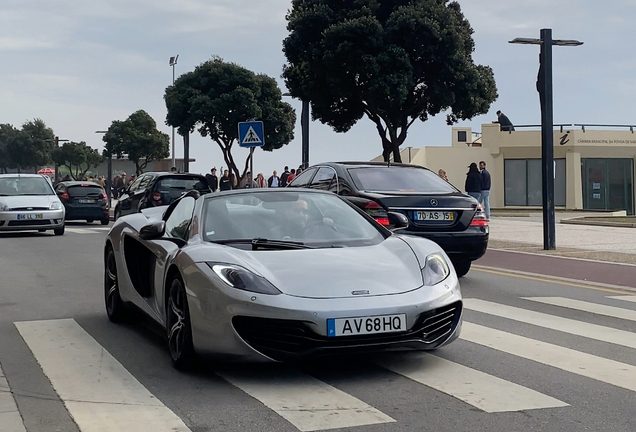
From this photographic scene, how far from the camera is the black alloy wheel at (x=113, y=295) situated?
807 centimetres

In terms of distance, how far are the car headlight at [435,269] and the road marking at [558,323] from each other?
5.81ft

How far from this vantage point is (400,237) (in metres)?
6.71

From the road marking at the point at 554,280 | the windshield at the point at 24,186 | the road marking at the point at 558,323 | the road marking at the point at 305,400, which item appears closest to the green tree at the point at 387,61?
the windshield at the point at 24,186

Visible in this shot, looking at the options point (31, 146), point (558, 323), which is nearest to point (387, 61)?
point (558, 323)

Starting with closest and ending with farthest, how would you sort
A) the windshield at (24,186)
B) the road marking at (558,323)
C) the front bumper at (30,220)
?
the road marking at (558,323) < the front bumper at (30,220) < the windshield at (24,186)

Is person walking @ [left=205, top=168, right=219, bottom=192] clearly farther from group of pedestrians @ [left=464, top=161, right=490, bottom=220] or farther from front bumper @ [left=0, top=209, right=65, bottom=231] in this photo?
group of pedestrians @ [left=464, top=161, right=490, bottom=220]

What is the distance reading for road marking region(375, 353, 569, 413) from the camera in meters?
5.11

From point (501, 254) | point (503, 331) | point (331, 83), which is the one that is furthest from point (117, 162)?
point (503, 331)

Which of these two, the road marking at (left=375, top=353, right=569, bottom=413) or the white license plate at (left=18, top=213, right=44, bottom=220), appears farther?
the white license plate at (left=18, top=213, right=44, bottom=220)

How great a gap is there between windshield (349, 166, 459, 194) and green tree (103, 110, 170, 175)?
171 ft

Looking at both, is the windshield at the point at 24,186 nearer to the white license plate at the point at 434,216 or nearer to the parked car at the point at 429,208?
the parked car at the point at 429,208

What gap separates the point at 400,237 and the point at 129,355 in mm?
2149

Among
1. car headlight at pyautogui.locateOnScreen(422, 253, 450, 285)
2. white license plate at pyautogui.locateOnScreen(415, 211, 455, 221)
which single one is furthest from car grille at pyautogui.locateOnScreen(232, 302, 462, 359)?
white license plate at pyautogui.locateOnScreen(415, 211, 455, 221)

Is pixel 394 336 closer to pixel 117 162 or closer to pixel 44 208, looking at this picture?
pixel 44 208
